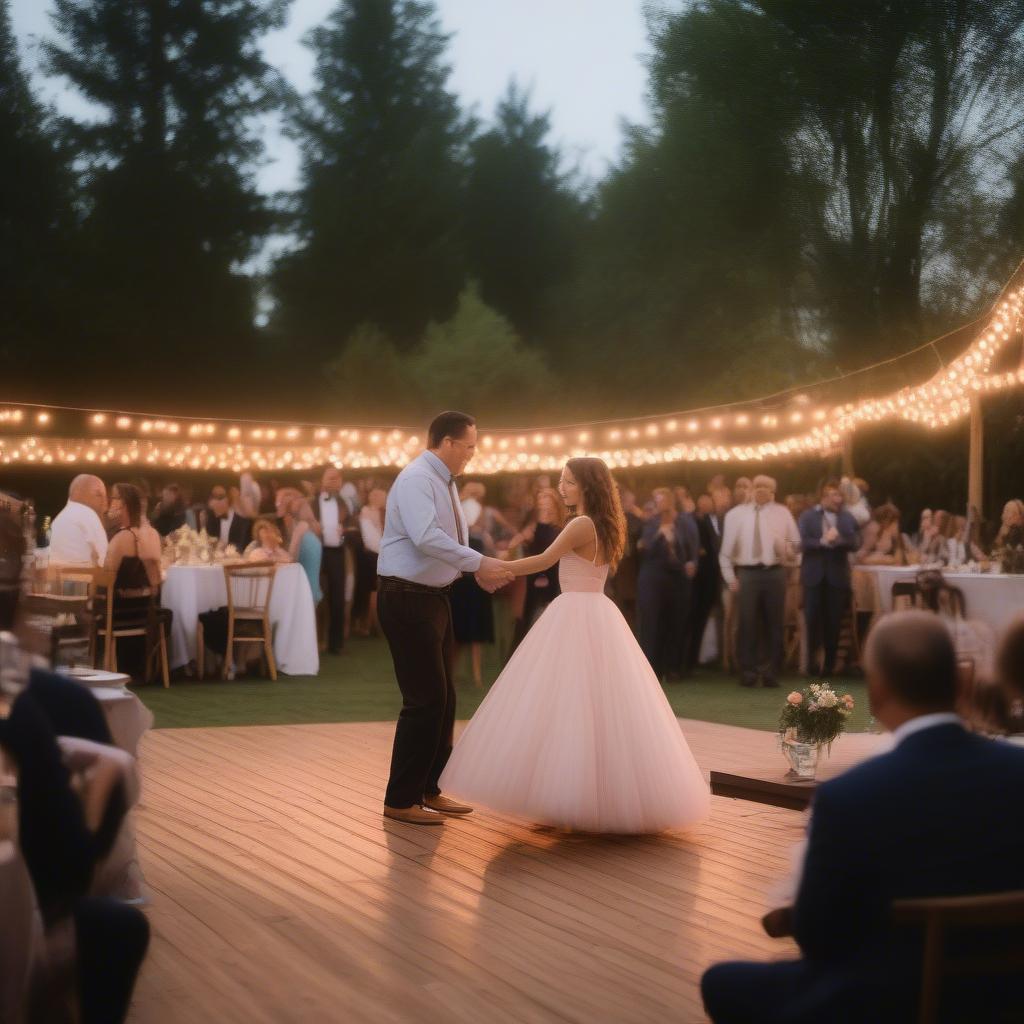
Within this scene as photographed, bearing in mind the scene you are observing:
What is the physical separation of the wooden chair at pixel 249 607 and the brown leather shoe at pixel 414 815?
18.5 ft

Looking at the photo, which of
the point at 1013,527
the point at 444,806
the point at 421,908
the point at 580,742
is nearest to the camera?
the point at 421,908

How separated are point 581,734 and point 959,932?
10.7ft

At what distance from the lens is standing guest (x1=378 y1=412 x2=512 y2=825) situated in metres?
5.66

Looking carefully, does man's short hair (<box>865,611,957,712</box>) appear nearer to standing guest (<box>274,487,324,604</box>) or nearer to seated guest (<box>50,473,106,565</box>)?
seated guest (<box>50,473,106,565</box>)

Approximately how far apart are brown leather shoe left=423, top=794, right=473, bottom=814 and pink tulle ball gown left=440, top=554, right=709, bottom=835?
30 centimetres

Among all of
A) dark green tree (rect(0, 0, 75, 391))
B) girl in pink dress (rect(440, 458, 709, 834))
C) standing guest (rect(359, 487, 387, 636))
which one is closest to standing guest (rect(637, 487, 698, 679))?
standing guest (rect(359, 487, 387, 636))

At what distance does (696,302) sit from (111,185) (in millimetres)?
12105

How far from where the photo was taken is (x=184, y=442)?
18844 millimetres

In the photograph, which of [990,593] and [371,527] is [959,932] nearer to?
[990,593]

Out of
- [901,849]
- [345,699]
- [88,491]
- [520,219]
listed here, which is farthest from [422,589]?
[520,219]

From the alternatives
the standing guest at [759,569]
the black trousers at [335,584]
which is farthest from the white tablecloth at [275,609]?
the standing guest at [759,569]

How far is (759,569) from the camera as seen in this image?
449 inches

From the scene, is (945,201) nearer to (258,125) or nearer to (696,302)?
(696,302)

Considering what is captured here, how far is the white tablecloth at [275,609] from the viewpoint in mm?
11555
